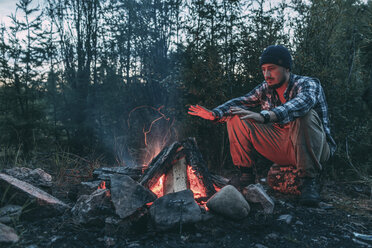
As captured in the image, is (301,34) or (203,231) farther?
(301,34)

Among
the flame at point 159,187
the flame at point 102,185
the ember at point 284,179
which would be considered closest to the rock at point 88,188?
the flame at point 102,185

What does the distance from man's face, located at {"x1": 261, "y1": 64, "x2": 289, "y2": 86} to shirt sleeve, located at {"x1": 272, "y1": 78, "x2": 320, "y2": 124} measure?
0.94 feet

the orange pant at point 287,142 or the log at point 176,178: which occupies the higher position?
the orange pant at point 287,142

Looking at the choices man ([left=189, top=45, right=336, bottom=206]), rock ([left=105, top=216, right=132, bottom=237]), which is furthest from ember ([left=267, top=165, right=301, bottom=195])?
rock ([left=105, top=216, right=132, bottom=237])

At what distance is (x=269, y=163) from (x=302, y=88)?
182 cm

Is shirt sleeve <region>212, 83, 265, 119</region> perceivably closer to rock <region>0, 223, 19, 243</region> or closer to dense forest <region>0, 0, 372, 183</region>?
dense forest <region>0, 0, 372, 183</region>

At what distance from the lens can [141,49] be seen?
7211mm

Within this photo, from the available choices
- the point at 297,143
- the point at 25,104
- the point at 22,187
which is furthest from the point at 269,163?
the point at 25,104

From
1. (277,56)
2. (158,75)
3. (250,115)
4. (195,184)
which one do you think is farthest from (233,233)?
(158,75)

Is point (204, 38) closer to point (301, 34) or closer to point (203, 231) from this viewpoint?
point (301, 34)

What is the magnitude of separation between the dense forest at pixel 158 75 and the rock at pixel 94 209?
5.41ft

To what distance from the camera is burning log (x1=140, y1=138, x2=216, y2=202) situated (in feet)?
8.59

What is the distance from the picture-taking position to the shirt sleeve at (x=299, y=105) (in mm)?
2463

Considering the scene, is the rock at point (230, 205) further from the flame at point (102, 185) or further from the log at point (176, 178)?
the flame at point (102, 185)
